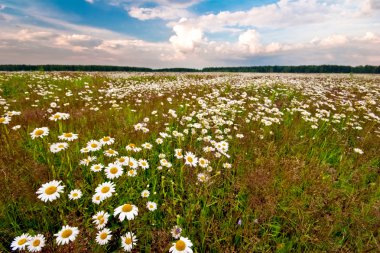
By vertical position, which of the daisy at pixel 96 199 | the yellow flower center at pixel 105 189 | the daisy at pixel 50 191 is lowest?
the daisy at pixel 96 199

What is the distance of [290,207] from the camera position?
9.22 feet

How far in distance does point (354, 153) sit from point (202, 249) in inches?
177

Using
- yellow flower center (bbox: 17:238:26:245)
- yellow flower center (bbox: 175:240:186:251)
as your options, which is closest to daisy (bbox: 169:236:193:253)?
yellow flower center (bbox: 175:240:186:251)

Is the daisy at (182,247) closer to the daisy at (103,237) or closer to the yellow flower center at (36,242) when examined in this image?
the daisy at (103,237)

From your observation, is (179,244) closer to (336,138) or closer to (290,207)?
(290,207)

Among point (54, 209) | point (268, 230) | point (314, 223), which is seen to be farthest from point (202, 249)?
point (54, 209)

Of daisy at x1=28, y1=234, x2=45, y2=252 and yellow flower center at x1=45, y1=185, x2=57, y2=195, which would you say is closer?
daisy at x1=28, y1=234, x2=45, y2=252

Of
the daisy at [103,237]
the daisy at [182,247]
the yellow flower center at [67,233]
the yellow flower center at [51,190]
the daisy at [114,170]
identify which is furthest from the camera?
the daisy at [114,170]

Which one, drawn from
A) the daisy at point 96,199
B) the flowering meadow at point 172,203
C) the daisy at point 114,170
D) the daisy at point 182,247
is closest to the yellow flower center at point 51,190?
the flowering meadow at point 172,203

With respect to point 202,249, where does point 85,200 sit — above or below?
above

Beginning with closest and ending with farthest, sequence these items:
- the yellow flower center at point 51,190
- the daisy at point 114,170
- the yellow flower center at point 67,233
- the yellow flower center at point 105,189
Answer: the yellow flower center at point 67,233, the yellow flower center at point 51,190, the yellow flower center at point 105,189, the daisy at point 114,170

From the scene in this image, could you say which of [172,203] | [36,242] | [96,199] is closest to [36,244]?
[36,242]

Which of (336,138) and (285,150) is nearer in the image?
(285,150)

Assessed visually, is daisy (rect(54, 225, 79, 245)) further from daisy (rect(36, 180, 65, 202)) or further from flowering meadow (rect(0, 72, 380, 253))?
daisy (rect(36, 180, 65, 202))
